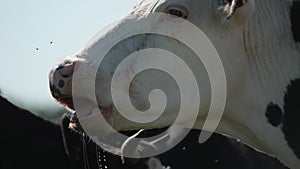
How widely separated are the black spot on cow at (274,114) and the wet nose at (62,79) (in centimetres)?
99

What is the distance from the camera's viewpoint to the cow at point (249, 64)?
4.33m

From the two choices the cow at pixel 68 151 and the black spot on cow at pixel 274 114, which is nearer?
the black spot on cow at pixel 274 114

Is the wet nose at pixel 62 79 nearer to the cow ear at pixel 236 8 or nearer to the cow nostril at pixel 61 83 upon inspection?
the cow nostril at pixel 61 83

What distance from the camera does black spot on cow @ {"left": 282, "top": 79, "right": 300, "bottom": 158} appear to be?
439 centimetres

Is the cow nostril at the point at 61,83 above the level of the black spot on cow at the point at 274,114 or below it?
above

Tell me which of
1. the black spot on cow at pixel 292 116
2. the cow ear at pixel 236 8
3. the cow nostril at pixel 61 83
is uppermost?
the cow ear at pixel 236 8

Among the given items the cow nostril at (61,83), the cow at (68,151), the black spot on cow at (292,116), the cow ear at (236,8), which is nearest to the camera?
the cow nostril at (61,83)

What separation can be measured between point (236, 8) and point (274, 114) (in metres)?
0.56

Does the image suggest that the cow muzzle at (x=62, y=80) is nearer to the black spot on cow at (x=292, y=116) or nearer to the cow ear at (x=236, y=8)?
A: the cow ear at (x=236, y=8)

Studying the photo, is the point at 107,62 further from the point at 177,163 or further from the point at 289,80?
the point at 177,163

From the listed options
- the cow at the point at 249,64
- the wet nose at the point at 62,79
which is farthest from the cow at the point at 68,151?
the wet nose at the point at 62,79

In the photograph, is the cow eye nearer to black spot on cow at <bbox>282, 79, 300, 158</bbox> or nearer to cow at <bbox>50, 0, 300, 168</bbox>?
cow at <bbox>50, 0, 300, 168</bbox>

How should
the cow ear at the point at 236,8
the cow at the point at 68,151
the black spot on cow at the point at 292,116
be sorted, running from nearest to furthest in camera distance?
1. the cow ear at the point at 236,8
2. the black spot on cow at the point at 292,116
3. the cow at the point at 68,151

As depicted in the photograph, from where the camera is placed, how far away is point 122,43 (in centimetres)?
426
